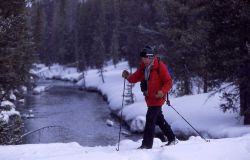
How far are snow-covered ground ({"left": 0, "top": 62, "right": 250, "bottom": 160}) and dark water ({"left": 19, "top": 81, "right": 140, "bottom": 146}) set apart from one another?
5.56ft

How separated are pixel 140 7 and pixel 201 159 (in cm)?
4131

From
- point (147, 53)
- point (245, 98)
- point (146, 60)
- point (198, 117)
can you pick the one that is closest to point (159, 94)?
point (146, 60)

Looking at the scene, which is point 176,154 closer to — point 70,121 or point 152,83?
point 152,83

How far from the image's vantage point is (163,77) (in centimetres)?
835

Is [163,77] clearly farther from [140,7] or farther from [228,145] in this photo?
[140,7]

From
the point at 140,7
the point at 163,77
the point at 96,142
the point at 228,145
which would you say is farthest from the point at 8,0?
the point at 140,7

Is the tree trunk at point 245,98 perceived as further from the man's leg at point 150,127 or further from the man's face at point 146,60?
the man's face at point 146,60

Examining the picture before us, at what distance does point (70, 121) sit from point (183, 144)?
20.7 metres

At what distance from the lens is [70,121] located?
28734mm

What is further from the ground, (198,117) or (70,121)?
(198,117)

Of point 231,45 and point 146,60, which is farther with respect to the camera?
point 231,45

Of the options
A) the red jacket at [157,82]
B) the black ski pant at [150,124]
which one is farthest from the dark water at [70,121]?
the red jacket at [157,82]

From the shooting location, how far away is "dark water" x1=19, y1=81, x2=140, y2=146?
2231 cm

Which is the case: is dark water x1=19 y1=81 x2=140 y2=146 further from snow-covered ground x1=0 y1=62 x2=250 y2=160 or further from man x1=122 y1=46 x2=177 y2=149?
man x1=122 y1=46 x2=177 y2=149
